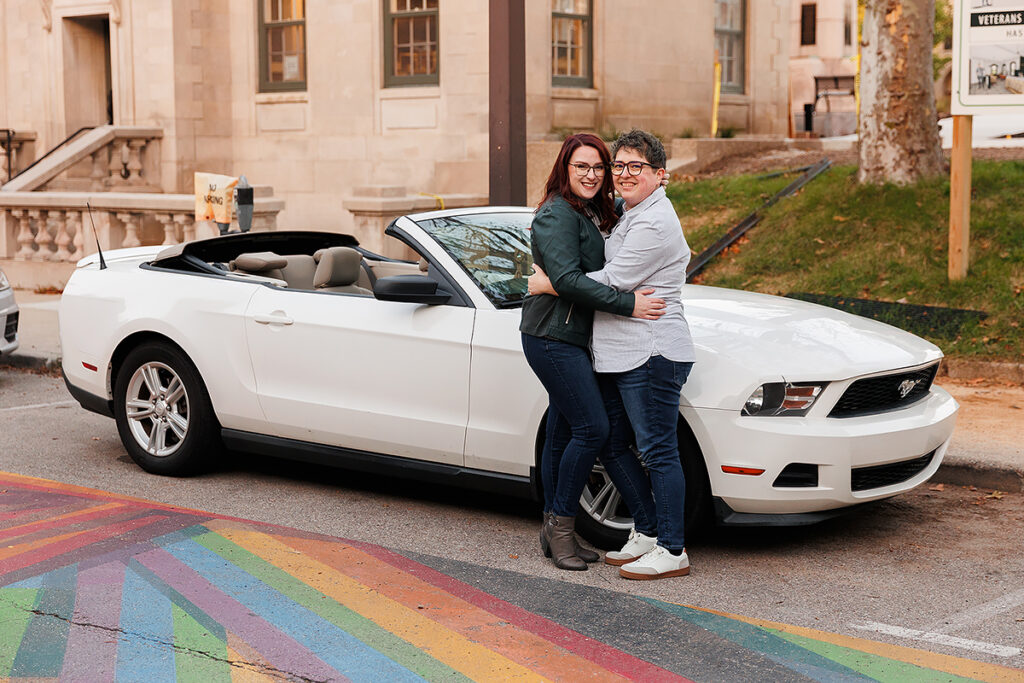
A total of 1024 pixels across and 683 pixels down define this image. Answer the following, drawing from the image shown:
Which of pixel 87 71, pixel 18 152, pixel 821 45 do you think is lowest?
pixel 18 152

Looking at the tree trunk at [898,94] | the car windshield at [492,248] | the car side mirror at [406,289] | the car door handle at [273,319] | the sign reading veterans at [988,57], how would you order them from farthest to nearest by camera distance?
the tree trunk at [898,94]
the sign reading veterans at [988,57]
the car door handle at [273,319]
the car windshield at [492,248]
the car side mirror at [406,289]

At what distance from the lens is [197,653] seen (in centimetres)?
479

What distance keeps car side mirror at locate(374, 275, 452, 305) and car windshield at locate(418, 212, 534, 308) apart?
261 mm

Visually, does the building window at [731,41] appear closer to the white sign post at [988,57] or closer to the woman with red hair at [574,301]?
the white sign post at [988,57]

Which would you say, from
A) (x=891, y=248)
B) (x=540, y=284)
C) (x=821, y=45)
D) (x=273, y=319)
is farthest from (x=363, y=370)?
(x=821, y=45)

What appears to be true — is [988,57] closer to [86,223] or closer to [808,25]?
[86,223]

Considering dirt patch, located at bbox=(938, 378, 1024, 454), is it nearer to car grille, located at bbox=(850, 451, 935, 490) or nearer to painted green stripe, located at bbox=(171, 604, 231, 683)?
car grille, located at bbox=(850, 451, 935, 490)

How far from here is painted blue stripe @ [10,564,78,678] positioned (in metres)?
4.68

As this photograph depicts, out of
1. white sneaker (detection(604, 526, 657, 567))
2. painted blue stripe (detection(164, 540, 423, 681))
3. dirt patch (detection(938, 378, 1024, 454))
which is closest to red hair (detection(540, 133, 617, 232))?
white sneaker (detection(604, 526, 657, 567))

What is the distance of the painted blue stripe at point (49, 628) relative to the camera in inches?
184

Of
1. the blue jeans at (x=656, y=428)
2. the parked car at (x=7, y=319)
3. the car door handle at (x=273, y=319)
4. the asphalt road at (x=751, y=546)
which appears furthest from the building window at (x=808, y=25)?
the blue jeans at (x=656, y=428)

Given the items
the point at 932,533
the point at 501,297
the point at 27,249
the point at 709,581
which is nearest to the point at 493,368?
the point at 501,297

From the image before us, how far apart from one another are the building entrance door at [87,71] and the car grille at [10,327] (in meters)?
13.0

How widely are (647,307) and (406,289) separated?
1.38m
